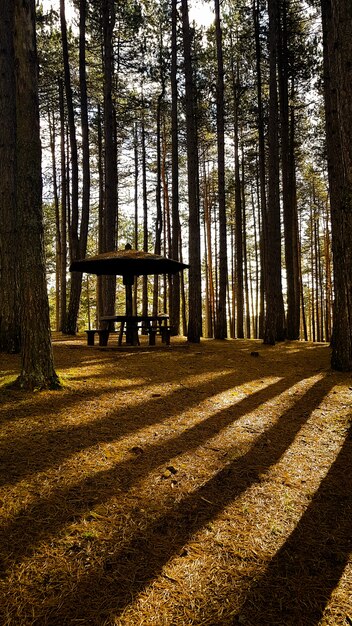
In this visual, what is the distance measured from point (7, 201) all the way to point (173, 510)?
24.0ft

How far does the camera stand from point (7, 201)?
7.52 m

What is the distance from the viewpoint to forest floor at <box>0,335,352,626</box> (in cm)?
160

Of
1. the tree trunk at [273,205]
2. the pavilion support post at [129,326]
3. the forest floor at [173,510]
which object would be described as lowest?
the forest floor at [173,510]

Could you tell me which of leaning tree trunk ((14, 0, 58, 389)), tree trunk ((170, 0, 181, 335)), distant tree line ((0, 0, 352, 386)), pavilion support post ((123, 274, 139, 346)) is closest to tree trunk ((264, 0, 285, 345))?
distant tree line ((0, 0, 352, 386))

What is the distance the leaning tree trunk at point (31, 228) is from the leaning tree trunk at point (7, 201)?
9.72 feet

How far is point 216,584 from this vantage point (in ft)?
5.62

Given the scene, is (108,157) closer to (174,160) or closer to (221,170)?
(174,160)

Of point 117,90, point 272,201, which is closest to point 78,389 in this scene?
point 272,201

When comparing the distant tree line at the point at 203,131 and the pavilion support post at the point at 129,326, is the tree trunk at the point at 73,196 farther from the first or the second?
the pavilion support post at the point at 129,326

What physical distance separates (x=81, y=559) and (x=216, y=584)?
0.70m

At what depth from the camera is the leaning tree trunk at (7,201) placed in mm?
7277

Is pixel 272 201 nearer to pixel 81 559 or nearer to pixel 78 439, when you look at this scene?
pixel 78 439

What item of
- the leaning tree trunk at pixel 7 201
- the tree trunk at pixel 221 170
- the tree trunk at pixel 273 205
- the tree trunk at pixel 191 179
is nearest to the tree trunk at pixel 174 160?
the tree trunk at pixel 221 170

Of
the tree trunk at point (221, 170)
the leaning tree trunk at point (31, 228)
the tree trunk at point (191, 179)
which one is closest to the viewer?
the leaning tree trunk at point (31, 228)
